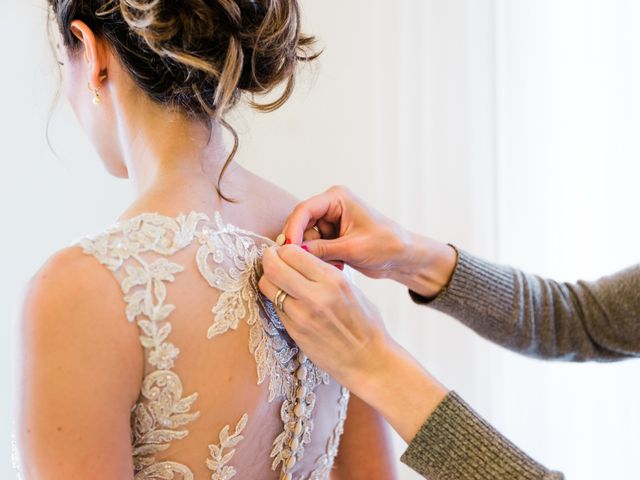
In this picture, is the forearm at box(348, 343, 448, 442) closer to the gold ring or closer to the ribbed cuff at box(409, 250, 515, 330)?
the gold ring

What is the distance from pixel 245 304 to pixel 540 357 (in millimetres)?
709

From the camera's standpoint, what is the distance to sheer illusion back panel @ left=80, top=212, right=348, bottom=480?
793 mm

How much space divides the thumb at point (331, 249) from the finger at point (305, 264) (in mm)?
136

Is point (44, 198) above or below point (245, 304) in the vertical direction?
below

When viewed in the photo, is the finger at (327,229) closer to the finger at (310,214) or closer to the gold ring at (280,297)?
the finger at (310,214)

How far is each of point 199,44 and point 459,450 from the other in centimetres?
62

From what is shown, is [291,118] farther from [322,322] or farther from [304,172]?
[322,322]

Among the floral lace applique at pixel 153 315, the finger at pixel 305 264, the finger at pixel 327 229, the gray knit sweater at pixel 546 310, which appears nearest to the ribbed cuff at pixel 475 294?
the gray knit sweater at pixel 546 310

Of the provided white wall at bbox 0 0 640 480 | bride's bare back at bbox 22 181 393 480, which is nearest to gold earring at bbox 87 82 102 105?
bride's bare back at bbox 22 181 393 480

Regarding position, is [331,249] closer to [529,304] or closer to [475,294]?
[475,294]

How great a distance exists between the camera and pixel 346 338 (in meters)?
0.90

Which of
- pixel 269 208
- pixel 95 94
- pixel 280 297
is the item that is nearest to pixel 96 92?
pixel 95 94

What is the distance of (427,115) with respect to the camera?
206cm

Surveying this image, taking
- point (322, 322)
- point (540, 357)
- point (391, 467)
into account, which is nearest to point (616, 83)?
point (540, 357)
